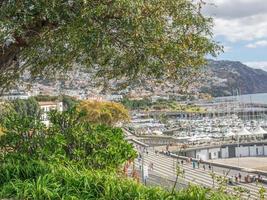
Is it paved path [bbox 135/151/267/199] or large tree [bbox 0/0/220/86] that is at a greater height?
large tree [bbox 0/0/220/86]

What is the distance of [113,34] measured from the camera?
6.96m

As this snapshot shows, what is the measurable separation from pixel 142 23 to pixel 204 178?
105ft

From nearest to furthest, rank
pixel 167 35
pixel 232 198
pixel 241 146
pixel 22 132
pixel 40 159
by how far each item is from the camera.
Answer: pixel 232 198 < pixel 167 35 < pixel 40 159 < pixel 22 132 < pixel 241 146

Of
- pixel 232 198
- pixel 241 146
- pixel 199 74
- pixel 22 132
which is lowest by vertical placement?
pixel 241 146

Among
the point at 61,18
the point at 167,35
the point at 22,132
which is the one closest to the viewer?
the point at 61,18

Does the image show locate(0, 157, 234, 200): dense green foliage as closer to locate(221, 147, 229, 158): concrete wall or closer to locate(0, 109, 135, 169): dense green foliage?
locate(0, 109, 135, 169): dense green foliage

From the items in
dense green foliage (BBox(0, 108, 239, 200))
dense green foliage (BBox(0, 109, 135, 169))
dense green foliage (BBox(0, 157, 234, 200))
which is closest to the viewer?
dense green foliage (BBox(0, 157, 234, 200))

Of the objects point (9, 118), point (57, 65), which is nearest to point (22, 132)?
point (9, 118)

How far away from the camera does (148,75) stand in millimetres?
7598

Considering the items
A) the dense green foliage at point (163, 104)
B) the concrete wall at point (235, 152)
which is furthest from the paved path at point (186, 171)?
the concrete wall at point (235, 152)

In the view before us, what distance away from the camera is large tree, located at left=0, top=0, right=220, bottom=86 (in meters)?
6.34

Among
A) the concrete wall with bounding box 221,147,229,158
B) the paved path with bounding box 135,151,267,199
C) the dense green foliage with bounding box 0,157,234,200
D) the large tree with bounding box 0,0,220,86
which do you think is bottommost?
the concrete wall with bounding box 221,147,229,158

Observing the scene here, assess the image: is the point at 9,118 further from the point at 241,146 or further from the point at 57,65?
the point at 241,146

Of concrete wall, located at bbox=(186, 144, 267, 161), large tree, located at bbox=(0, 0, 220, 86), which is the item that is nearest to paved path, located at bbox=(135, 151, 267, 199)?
concrete wall, located at bbox=(186, 144, 267, 161)
